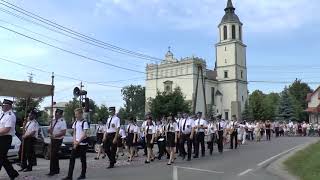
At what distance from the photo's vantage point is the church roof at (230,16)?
11304 centimetres

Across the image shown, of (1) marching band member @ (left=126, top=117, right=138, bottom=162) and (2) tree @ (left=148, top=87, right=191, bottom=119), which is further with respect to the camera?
(2) tree @ (left=148, top=87, right=191, bottom=119)

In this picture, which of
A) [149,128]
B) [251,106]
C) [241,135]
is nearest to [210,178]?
[149,128]

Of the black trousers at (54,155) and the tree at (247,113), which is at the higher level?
the tree at (247,113)

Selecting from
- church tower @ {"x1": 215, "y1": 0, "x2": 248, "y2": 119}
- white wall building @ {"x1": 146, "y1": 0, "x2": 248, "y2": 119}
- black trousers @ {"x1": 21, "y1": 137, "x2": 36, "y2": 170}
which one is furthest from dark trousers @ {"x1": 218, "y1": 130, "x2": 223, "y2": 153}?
church tower @ {"x1": 215, "y1": 0, "x2": 248, "y2": 119}

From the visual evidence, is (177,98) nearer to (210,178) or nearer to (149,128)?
(149,128)

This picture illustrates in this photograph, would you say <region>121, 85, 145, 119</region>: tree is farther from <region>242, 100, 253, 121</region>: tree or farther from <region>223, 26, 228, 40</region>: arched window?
<region>242, 100, 253, 121</region>: tree

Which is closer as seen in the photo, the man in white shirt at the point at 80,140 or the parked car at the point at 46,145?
the man in white shirt at the point at 80,140

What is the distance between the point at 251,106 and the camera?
108 m

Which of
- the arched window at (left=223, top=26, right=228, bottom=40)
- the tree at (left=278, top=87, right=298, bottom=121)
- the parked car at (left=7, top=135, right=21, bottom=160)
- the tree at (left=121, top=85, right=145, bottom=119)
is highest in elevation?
the arched window at (left=223, top=26, right=228, bottom=40)

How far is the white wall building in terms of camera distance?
110 m

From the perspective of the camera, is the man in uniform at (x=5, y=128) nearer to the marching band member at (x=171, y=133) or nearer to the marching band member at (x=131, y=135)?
the marching band member at (x=171, y=133)

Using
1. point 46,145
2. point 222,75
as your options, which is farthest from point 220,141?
point 222,75

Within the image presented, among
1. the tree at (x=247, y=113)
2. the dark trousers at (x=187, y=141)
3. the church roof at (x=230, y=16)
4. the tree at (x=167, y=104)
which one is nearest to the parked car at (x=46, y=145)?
the dark trousers at (x=187, y=141)

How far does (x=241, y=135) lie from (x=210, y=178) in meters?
23.2
